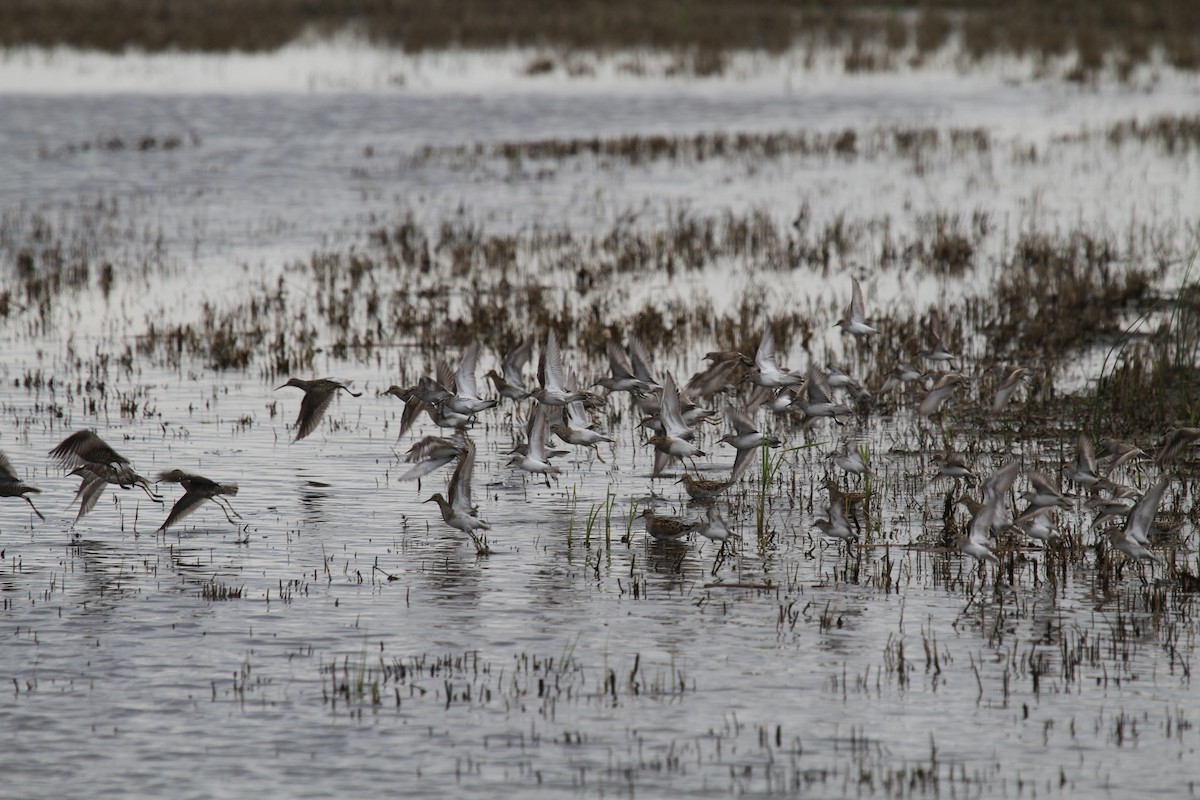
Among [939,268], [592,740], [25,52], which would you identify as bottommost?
[592,740]

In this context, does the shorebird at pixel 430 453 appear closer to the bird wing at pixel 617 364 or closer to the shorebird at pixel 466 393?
the shorebird at pixel 466 393

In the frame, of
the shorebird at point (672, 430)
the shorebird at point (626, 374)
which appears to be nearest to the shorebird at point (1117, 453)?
the shorebird at point (672, 430)

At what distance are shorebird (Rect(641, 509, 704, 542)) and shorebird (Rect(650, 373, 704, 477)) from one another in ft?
1.40

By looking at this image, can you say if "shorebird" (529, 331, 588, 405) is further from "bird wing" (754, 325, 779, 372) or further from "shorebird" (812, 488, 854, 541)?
"shorebird" (812, 488, 854, 541)

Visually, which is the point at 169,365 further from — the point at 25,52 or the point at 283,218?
the point at 25,52

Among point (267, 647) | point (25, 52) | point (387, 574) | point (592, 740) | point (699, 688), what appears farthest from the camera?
point (25, 52)

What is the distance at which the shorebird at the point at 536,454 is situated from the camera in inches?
315

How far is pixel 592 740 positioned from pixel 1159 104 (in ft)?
82.4

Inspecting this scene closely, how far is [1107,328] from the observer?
41.1 feet

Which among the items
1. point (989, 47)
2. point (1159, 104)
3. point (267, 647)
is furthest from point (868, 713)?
point (989, 47)

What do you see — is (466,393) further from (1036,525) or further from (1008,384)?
(1036,525)

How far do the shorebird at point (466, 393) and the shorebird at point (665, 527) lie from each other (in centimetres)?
119

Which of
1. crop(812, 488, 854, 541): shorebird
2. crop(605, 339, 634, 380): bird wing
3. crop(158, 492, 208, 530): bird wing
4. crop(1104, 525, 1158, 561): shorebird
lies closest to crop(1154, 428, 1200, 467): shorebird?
crop(1104, 525, 1158, 561): shorebird

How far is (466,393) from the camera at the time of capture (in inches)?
349
